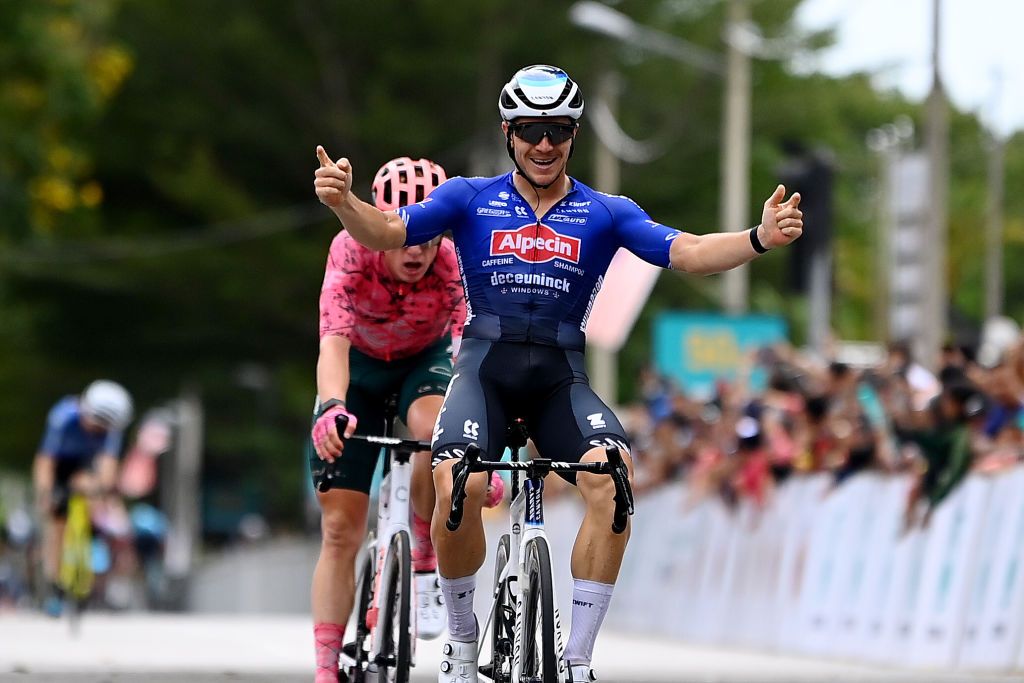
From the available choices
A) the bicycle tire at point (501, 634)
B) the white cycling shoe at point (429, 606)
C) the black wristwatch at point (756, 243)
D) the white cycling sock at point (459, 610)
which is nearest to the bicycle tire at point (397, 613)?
the white cycling shoe at point (429, 606)

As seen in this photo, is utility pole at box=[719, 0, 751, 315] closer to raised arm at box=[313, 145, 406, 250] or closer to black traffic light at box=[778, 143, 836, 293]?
black traffic light at box=[778, 143, 836, 293]

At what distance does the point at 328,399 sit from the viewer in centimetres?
895

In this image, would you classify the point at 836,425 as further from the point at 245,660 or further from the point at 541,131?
the point at 541,131

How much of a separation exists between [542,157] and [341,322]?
1.49 m

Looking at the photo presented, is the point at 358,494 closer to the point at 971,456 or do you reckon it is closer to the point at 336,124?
the point at 971,456

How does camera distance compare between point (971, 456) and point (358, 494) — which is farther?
point (971, 456)

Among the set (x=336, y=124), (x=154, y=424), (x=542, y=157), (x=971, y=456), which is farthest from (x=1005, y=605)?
(x=154, y=424)

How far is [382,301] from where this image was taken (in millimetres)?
9352

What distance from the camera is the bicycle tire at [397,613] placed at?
8.59 m

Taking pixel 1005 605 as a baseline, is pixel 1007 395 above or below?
above

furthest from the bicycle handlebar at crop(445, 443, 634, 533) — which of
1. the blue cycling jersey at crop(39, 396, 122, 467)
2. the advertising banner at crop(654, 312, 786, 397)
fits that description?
the advertising banner at crop(654, 312, 786, 397)

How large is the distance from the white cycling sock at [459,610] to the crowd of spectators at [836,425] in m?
6.34

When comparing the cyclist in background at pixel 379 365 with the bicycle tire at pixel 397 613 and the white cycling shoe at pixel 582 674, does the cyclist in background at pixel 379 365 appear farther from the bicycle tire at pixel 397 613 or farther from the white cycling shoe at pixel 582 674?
the white cycling shoe at pixel 582 674

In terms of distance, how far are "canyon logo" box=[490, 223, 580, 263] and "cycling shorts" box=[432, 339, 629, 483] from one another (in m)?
0.32
